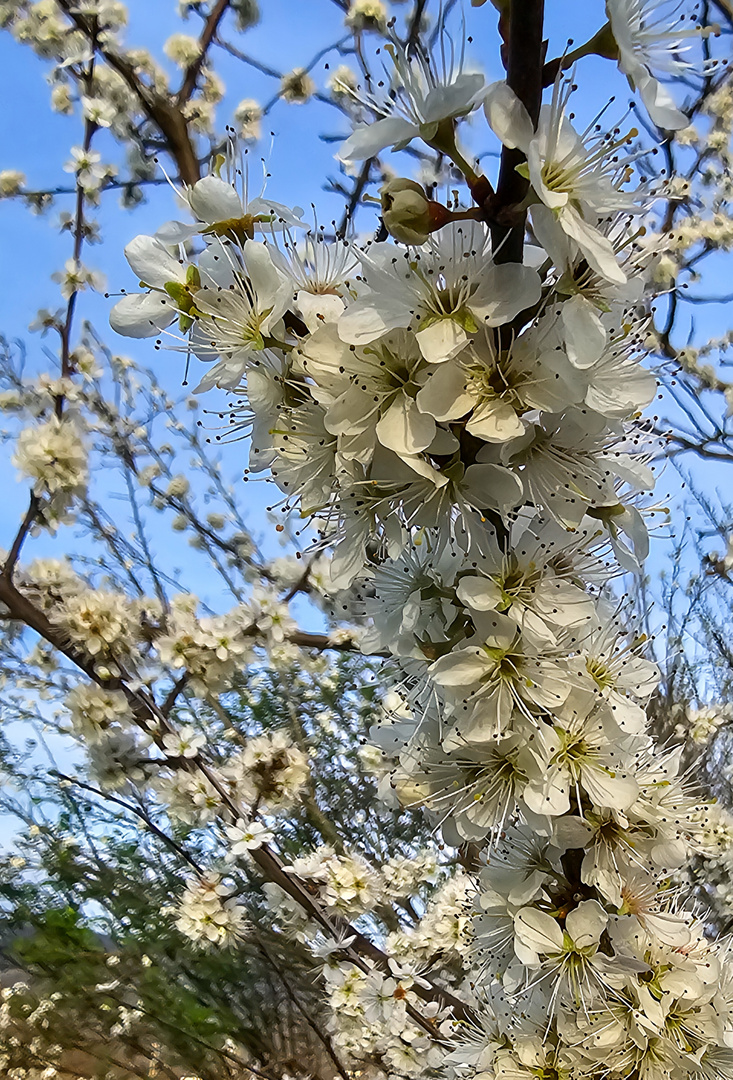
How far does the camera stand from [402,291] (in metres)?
0.50

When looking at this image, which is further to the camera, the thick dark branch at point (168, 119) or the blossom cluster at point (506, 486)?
the thick dark branch at point (168, 119)

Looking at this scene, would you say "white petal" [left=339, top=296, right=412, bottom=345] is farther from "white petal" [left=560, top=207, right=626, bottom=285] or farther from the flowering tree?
"white petal" [left=560, top=207, right=626, bottom=285]

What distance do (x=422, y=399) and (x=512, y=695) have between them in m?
0.22

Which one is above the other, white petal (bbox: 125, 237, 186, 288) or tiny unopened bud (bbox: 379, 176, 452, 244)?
white petal (bbox: 125, 237, 186, 288)

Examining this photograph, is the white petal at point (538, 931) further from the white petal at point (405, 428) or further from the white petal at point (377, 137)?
the white petal at point (377, 137)

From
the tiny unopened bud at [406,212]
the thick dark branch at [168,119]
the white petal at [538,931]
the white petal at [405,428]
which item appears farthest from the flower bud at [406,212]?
the thick dark branch at [168,119]

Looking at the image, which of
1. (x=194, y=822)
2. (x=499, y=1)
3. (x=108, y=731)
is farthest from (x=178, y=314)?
(x=194, y=822)

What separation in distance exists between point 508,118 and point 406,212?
0.26ft

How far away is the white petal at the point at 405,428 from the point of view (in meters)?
0.49

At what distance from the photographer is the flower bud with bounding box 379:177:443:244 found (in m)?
0.48

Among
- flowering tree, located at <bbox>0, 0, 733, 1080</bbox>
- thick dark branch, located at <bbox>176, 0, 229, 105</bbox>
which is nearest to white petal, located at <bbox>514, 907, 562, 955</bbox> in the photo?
flowering tree, located at <bbox>0, 0, 733, 1080</bbox>

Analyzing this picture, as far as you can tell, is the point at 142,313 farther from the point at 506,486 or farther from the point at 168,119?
the point at 168,119

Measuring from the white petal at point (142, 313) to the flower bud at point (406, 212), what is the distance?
21 cm

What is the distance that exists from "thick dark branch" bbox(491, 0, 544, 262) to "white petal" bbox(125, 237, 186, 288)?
0.26 metres
